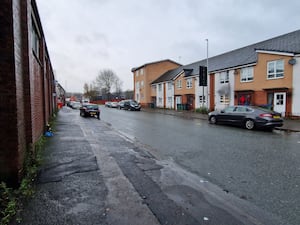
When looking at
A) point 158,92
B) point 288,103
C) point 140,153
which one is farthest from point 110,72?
point 140,153

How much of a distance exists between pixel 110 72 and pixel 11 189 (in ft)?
236

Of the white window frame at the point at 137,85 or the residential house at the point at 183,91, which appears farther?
the white window frame at the point at 137,85

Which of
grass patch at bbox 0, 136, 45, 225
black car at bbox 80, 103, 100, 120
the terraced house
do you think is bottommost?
grass patch at bbox 0, 136, 45, 225

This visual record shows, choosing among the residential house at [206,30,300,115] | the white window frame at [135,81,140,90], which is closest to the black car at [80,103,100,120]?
the residential house at [206,30,300,115]

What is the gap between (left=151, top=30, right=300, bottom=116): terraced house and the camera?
55.7ft

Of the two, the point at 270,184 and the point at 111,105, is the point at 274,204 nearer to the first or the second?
the point at 270,184

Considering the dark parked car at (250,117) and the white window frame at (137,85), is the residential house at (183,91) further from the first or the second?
the dark parked car at (250,117)

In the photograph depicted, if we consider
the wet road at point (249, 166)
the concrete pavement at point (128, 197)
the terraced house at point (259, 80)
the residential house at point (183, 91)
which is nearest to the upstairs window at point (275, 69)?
the terraced house at point (259, 80)

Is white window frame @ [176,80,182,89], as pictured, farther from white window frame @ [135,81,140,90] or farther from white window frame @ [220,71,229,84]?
white window frame @ [135,81,140,90]

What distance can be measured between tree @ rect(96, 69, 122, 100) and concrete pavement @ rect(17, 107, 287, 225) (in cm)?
6945

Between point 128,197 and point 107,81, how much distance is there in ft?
236

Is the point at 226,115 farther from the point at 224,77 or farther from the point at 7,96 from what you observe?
the point at 7,96

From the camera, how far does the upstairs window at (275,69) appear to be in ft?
57.8

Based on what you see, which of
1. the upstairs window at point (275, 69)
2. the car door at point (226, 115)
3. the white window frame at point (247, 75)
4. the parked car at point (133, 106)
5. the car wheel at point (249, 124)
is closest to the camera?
the car wheel at point (249, 124)
